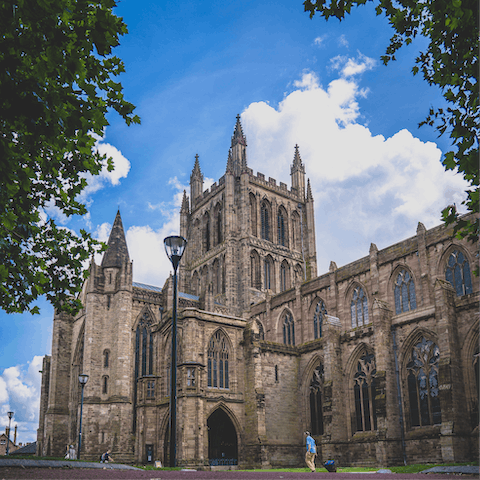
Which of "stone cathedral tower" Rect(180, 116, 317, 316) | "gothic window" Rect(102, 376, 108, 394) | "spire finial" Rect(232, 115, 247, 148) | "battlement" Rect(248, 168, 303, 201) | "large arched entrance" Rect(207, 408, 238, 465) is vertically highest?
"spire finial" Rect(232, 115, 247, 148)

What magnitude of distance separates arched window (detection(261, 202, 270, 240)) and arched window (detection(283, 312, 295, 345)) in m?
17.9

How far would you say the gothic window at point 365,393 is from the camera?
28.6 meters

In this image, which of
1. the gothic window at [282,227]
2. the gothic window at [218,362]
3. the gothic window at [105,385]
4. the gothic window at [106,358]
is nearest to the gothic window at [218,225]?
the gothic window at [282,227]

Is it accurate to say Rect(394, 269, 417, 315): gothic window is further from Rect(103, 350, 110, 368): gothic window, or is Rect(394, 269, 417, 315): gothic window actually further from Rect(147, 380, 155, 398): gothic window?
Rect(103, 350, 110, 368): gothic window

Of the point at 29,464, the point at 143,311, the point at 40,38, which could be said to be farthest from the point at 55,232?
the point at 143,311

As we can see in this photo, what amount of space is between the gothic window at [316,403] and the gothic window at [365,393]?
3.25 m

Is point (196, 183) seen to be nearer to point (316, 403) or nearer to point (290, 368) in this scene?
point (290, 368)

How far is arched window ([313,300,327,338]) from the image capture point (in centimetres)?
3909

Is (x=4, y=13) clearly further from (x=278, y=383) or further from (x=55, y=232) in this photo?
(x=278, y=383)

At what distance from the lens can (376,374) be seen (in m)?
26.9

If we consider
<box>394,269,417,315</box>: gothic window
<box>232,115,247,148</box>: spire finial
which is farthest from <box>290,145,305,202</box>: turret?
<box>394,269,417,315</box>: gothic window

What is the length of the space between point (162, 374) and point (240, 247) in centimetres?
2475

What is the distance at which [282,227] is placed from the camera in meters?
62.0

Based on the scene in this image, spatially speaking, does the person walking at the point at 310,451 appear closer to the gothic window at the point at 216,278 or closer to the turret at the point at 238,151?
the gothic window at the point at 216,278
